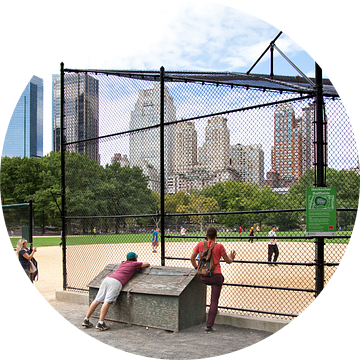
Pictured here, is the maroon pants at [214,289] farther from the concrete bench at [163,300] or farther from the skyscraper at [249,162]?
the skyscraper at [249,162]

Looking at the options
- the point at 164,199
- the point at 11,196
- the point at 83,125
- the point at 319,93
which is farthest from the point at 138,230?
the point at 11,196

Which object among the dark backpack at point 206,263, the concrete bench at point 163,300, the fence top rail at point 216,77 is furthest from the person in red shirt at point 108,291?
the fence top rail at point 216,77

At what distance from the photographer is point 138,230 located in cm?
812

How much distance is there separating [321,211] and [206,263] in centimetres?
199

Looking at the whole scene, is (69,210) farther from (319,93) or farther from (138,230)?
(319,93)

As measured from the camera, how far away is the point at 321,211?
5332 mm

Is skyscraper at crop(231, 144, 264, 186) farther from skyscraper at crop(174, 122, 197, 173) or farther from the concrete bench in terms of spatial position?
the concrete bench

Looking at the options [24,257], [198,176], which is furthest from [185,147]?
[24,257]

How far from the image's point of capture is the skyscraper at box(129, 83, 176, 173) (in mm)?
Result: 7070

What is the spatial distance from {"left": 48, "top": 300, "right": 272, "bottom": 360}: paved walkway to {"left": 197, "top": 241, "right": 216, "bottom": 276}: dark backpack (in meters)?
0.95

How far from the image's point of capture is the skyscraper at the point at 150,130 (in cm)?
707

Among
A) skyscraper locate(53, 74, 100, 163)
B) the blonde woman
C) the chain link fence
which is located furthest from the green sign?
the blonde woman

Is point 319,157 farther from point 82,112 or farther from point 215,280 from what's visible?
point 82,112

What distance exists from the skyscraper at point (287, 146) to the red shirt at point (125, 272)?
3057 mm
